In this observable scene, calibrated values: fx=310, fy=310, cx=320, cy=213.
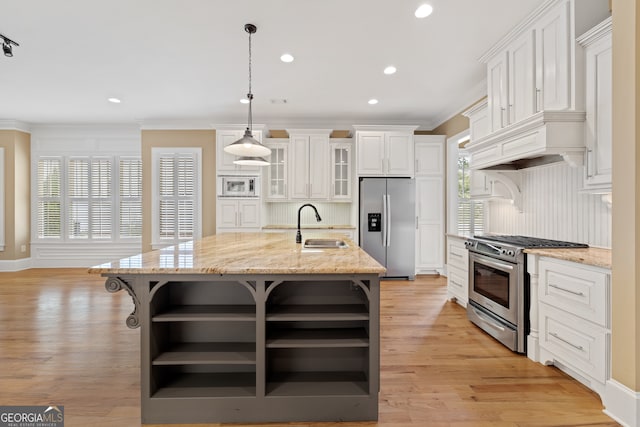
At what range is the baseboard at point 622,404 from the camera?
1682mm

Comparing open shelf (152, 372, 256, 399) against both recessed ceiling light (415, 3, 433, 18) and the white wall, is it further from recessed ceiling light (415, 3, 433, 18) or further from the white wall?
recessed ceiling light (415, 3, 433, 18)

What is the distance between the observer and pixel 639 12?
170cm

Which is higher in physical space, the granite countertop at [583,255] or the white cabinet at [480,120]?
the white cabinet at [480,120]

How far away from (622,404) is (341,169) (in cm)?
444

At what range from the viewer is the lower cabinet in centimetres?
191

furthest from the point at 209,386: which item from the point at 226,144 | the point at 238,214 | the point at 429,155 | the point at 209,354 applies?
the point at 429,155

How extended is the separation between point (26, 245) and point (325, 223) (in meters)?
5.87

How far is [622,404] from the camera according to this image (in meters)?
1.75

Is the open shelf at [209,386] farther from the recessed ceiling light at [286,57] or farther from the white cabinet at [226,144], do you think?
the white cabinet at [226,144]

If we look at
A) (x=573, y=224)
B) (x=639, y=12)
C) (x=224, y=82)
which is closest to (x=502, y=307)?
(x=573, y=224)

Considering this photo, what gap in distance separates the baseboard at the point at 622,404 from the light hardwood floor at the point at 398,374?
5 cm

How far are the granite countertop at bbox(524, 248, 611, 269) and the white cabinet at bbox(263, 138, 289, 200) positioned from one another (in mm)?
3885

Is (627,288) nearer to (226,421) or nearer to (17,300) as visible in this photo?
(226,421)

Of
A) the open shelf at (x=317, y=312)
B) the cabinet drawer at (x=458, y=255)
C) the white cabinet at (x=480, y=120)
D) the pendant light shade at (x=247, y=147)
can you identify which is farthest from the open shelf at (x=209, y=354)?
the white cabinet at (x=480, y=120)
